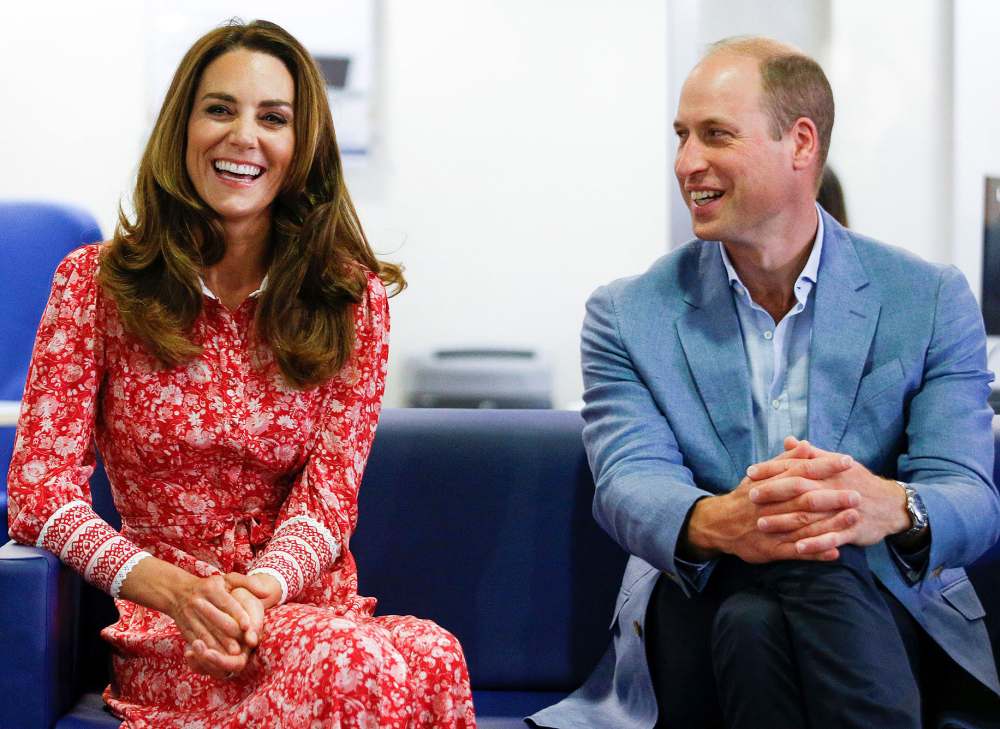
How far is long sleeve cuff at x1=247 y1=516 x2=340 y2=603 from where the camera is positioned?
170cm

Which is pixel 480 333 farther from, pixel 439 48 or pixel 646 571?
pixel 646 571

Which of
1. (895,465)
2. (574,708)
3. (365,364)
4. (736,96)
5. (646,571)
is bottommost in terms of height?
(574,708)

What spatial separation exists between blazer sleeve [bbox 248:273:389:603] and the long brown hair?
0.11 feet

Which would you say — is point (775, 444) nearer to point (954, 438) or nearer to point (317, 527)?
point (954, 438)

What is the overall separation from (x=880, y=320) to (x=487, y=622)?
82 cm

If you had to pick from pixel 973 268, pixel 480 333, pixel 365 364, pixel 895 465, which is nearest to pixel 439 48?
pixel 480 333

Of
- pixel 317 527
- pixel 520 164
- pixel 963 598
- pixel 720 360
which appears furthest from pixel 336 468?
pixel 520 164

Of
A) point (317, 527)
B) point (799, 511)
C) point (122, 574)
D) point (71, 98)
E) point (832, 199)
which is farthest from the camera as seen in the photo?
point (71, 98)

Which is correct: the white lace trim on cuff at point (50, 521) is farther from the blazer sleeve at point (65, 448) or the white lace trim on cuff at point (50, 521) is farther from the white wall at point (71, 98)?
the white wall at point (71, 98)

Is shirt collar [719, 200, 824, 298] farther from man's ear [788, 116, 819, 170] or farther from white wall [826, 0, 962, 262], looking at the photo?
white wall [826, 0, 962, 262]

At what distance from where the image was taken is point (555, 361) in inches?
151

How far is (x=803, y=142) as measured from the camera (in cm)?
195

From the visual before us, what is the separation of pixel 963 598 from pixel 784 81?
2.71 feet

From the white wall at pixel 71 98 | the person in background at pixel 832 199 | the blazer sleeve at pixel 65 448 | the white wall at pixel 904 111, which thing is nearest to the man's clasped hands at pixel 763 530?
the blazer sleeve at pixel 65 448
